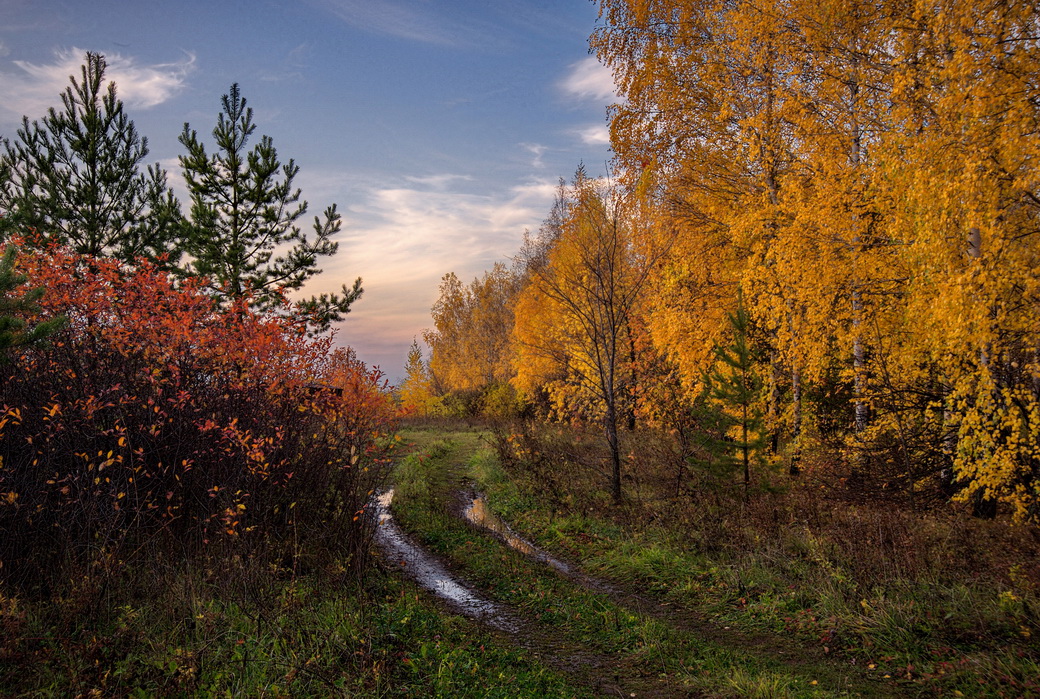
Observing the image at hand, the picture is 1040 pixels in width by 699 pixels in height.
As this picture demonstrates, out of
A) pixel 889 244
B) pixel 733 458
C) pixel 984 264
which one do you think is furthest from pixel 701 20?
pixel 733 458

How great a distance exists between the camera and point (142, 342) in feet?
27.5

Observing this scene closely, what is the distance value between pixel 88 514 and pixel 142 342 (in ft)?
9.65

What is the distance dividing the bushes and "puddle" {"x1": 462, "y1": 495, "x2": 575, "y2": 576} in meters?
3.42

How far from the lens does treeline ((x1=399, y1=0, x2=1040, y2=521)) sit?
7562mm

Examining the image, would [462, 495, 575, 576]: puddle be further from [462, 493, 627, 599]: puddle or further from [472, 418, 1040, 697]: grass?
[472, 418, 1040, 697]: grass

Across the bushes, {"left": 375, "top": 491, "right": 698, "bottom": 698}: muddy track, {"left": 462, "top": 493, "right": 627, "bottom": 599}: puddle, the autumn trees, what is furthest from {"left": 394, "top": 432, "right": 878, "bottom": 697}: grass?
the autumn trees

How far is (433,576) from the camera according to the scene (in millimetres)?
9625

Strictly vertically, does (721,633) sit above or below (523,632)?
above

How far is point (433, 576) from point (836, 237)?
35.3 feet

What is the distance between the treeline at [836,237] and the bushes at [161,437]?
5414 mm

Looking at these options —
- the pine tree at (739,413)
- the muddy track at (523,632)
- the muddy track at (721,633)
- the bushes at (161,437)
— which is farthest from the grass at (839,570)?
the bushes at (161,437)

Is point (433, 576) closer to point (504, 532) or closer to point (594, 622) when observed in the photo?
point (504, 532)

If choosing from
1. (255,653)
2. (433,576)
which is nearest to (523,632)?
(433,576)

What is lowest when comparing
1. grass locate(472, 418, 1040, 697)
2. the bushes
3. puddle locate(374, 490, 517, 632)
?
puddle locate(374, 490, 517, 632)
